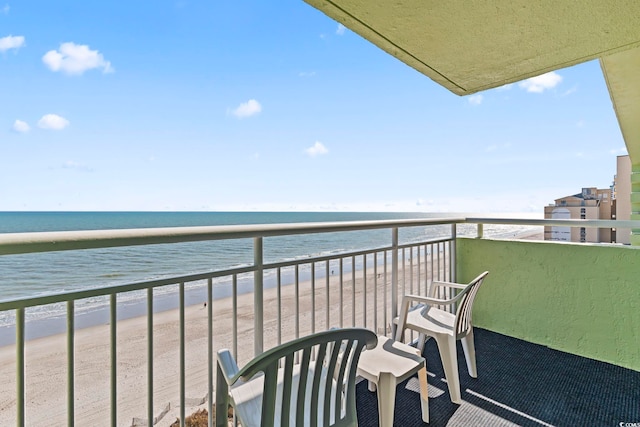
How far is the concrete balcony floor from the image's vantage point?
6.07 feet

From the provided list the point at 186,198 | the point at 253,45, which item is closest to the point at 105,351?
the point at 253,45

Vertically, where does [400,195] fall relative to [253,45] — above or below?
below

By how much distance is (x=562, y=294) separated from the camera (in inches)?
106

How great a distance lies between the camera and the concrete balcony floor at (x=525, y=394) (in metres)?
1.85

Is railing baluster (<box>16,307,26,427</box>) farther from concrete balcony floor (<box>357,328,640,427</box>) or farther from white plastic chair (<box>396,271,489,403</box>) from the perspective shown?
white plastic chair (<box>396,271,489,403</box>)

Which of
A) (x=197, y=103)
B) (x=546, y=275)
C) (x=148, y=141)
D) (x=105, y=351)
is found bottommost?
(x=105, y=351)

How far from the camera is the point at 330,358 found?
3.45ft

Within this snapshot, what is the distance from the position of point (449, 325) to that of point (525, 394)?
2.22 ft

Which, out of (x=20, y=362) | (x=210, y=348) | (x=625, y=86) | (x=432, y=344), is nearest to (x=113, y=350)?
(x=20, y=362)

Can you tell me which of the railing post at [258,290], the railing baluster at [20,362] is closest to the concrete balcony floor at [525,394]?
the railing post at [258,290]

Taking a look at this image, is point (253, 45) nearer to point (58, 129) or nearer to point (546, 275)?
point (546, 275)

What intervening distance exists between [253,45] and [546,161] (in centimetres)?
1411

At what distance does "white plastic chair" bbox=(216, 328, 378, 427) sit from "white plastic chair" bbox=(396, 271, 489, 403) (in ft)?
3.28

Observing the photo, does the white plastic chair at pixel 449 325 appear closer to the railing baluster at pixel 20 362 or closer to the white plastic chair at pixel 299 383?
the white plastic chair at pixel 299 383
